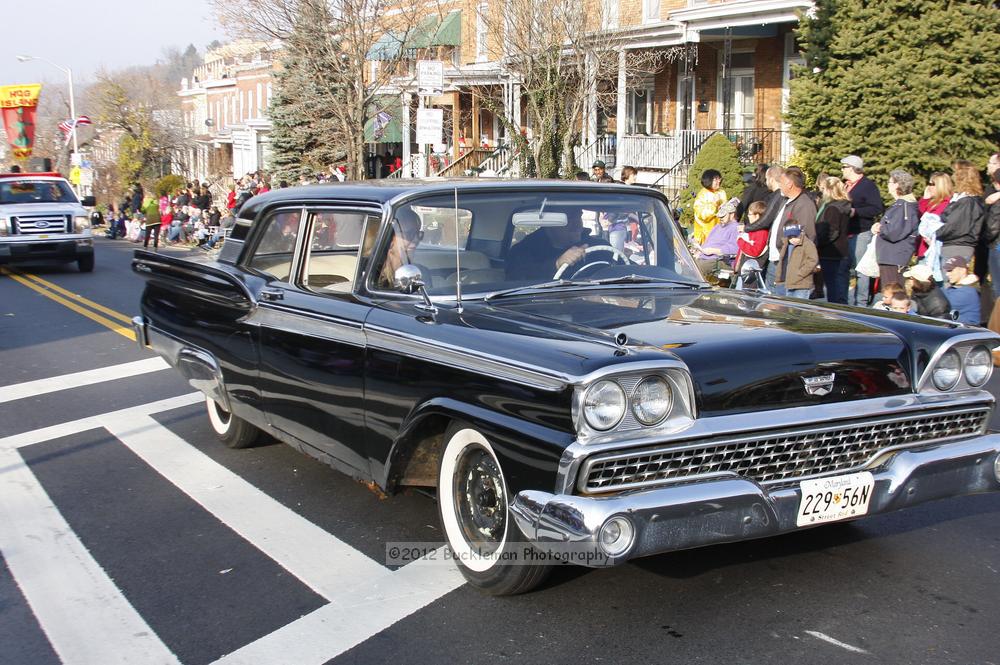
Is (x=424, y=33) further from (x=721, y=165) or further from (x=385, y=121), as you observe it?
(x=721, y=165)

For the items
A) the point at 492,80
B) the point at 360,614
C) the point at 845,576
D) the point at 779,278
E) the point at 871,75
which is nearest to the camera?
the point at 360,614

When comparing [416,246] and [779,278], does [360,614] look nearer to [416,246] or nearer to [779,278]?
[416,246]

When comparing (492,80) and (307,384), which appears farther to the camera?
(492,80)

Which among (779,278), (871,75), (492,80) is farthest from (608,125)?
(779,278)

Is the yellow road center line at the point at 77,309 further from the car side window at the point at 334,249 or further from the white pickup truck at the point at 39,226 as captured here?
the car side window at the point at 334,249

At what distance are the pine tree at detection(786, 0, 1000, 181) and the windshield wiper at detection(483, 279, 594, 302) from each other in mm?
13492

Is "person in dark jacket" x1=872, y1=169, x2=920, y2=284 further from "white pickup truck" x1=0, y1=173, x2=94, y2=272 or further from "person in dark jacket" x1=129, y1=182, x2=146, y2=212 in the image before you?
"person in dark jacket" x1=129, y1=182, x2=146, y2=212

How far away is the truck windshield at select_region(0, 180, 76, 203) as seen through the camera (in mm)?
21141

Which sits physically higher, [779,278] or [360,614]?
[779,278]

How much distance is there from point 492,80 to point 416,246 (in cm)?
2617

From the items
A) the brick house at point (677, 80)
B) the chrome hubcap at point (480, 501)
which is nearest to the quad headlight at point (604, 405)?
the chrome hubcap at point (480, 501)

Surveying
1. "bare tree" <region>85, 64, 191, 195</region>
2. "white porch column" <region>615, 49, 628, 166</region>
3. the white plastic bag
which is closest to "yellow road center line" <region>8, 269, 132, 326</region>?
the white plastic bag

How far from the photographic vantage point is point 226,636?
423 centimetres

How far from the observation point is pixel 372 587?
4.67 m
